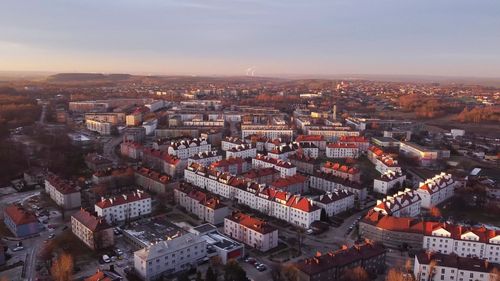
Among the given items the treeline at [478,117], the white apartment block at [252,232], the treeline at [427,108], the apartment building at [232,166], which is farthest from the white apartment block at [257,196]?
the treeline at [427,108]

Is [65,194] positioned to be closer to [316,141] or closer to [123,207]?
[123,207]

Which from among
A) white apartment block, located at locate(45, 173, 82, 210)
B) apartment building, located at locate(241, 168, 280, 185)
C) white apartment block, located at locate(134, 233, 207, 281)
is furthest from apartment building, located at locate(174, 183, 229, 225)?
white apartment block, located at locate(45, 173, 82, 210)

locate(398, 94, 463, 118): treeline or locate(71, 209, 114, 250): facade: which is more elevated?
locate(398, 94, 463, 118): treeline

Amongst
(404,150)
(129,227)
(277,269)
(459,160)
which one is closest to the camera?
(277,269)

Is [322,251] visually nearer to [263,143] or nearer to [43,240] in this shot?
[43,240]

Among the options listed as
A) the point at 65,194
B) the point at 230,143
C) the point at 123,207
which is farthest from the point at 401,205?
the point at 230,143

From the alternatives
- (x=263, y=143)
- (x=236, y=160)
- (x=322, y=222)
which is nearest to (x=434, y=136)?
(x=263, y=143)

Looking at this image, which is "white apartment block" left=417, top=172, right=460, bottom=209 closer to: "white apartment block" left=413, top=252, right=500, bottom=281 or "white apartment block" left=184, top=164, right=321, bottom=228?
"white apartment block" left=184, top=164, right=321, bottom=228
